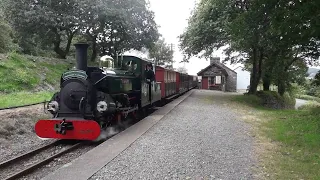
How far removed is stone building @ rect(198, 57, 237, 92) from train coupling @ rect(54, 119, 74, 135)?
43041 mm

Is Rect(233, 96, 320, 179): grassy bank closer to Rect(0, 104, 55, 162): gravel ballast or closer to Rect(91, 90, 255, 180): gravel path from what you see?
Rect(91, 90, 255, 180): gravel path

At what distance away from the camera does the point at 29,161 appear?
23.0 feet

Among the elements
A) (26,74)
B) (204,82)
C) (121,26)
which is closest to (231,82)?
(204,82)

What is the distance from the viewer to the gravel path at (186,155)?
5.55 m

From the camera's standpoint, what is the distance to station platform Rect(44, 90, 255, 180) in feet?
18.0

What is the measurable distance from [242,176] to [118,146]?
325cm

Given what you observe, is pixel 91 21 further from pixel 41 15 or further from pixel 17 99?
pixel 17 99

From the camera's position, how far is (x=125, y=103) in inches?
417

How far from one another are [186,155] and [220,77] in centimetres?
4482

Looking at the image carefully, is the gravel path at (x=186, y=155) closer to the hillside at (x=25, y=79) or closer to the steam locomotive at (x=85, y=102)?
the steam locomotive at (x=85, y=102)

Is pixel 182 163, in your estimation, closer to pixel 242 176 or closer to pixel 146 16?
pixel 242 176

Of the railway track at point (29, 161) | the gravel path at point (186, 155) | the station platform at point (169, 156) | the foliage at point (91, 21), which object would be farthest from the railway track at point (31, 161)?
the foliage at point (91, 21)

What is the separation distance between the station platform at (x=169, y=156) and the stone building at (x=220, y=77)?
1606 inches

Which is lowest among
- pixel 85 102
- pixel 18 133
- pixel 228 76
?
pixel 18 133
